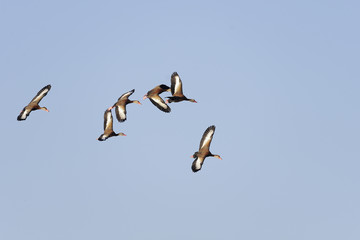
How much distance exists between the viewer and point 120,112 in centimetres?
9688

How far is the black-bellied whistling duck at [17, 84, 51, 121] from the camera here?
317 ft

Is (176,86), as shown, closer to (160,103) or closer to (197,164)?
(160,103)

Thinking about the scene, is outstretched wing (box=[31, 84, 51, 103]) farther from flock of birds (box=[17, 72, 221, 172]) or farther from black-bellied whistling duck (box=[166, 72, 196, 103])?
black-bellied whistling duck (box=[166, 72, 196, 103])

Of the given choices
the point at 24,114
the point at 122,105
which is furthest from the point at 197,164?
the point at 24,114

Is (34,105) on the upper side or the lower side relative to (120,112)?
lower

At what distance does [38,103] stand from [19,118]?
379cm

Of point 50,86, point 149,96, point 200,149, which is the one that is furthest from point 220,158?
point 50,86

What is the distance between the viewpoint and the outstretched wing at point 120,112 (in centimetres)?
9575

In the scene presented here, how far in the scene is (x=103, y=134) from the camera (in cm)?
10081

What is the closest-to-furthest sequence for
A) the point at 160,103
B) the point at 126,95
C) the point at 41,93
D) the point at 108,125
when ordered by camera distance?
the point at 160,103
the point at 41,93
the point at 126,95
the point at 108,125

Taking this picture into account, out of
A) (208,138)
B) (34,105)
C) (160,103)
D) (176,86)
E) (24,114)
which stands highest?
(176,86)

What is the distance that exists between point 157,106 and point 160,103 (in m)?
0.76

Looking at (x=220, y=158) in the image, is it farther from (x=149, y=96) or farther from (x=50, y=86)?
(x=50, y=86)

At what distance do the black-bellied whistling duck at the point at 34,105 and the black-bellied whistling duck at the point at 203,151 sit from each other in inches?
690
